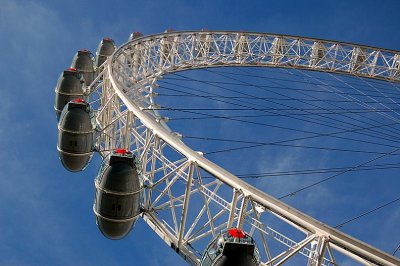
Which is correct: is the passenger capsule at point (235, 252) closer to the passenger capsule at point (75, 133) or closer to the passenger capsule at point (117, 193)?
the passenger capsule at point (117, 193)

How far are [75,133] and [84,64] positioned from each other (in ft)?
33.8

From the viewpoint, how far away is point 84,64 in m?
27.9

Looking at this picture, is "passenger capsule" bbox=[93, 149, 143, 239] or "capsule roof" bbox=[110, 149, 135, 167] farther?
"capsule roof" bbox=[110, 149, 135, 167]

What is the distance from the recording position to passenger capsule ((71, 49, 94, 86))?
27766mm

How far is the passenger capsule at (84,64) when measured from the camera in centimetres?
2777

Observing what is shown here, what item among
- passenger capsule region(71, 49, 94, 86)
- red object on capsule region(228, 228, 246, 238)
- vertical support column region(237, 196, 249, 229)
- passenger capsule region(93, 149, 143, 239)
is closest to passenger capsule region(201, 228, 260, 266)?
red object on capsule region(228, 228, 246, 238)

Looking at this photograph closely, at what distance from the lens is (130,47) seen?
26891mm

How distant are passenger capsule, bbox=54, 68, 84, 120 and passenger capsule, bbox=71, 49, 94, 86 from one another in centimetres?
376

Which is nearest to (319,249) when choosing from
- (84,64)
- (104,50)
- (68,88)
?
(68,88)

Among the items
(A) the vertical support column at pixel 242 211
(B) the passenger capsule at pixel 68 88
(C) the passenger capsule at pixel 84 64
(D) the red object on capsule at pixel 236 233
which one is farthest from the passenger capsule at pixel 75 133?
(C) the passenger capsule at pixel 84 64

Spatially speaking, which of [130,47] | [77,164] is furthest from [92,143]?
[130,47]

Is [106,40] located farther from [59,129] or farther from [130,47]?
[59,129]

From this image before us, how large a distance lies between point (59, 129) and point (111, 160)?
4.51m

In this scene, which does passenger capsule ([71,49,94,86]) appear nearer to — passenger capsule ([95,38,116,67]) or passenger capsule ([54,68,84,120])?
passenger capsule ([95,38,116,67])
